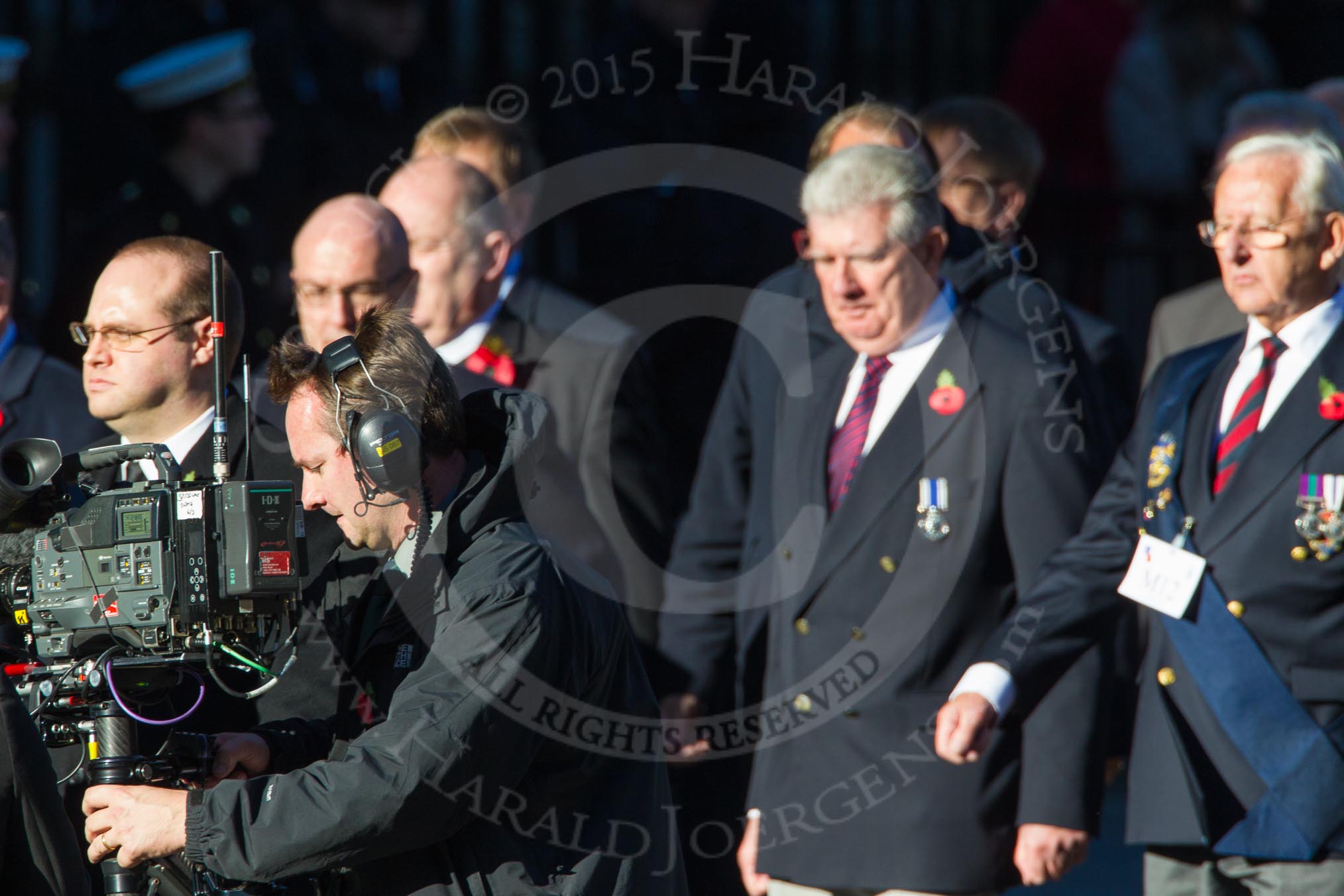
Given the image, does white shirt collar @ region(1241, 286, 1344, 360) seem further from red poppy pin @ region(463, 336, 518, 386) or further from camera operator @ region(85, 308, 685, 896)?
red poppy pin @ region(463, 336, 518, 386)

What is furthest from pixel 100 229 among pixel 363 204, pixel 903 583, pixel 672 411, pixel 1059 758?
pixel 1059 758

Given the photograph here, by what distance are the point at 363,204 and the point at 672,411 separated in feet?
5.99

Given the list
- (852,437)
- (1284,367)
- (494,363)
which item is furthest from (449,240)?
(1284,367)

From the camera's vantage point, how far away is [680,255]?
685 cm

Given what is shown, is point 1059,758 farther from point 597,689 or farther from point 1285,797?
point 597,689

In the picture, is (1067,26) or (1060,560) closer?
(1060,560)

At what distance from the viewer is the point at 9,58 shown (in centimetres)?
679

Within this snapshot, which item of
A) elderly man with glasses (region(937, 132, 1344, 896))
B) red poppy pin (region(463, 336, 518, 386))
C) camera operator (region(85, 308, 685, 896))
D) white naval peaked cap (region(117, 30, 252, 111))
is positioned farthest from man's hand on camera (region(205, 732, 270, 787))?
white naval peaked cap (region(117, 30, 252, 111))

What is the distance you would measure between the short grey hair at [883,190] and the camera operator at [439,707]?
141cm

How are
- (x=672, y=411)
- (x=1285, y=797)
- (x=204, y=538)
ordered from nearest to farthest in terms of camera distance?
(x=204, y=538) → (x=1285, y=797) → (x=672, y=411)

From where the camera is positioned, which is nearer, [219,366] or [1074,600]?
[219,366]

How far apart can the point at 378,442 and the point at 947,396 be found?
175cm

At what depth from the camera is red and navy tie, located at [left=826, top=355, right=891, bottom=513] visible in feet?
15.3

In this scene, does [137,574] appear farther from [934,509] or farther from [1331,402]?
[1331,402]
